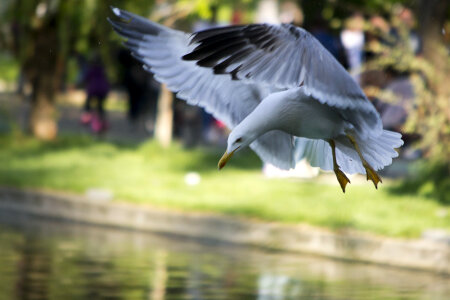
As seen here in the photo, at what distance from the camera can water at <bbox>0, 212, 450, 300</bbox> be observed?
8016 mm

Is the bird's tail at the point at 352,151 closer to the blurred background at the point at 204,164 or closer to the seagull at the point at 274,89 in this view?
the seagull at the point at 274,89

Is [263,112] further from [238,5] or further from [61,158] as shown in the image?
[238,5]

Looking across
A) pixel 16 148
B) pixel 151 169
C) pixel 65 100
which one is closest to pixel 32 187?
pixel 151 169

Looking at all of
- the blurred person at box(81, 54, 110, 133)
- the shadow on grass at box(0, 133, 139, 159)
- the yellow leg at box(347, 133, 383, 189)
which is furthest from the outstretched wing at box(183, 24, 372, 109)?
the blurred person at box(81, 54, 110, 133)

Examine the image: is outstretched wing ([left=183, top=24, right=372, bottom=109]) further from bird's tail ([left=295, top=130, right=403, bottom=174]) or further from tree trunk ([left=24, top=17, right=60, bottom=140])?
tree trunk ([left=24, top=17, right=60, bottom=140])

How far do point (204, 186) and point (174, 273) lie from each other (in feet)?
12.5

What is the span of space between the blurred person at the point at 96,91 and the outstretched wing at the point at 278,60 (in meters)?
14.9

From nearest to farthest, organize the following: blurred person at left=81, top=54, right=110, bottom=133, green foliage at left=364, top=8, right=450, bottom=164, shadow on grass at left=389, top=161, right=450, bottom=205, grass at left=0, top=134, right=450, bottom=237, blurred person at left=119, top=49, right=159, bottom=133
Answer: grass at left=0, top=134, right=450, bottom=237
green foliage at left=364, top=8, right=450, bottom=164
shadow on grass at left=389, top=161, right=450, bottom=205
blurred person at left=81, top=54, right=110, bottom=133
blurred person at left=119, top=49, right=159, bottom=133

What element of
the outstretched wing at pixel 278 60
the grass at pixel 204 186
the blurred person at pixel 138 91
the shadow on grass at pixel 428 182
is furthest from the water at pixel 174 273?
the blurred person at pixel 138 91

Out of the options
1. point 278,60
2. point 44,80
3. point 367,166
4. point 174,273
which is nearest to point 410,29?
point 44,80

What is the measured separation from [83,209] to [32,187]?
113 cm

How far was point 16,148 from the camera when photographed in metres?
16.2

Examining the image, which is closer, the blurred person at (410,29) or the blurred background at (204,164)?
the blurred background at (204,164)

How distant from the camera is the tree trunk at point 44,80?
55.0 ft
